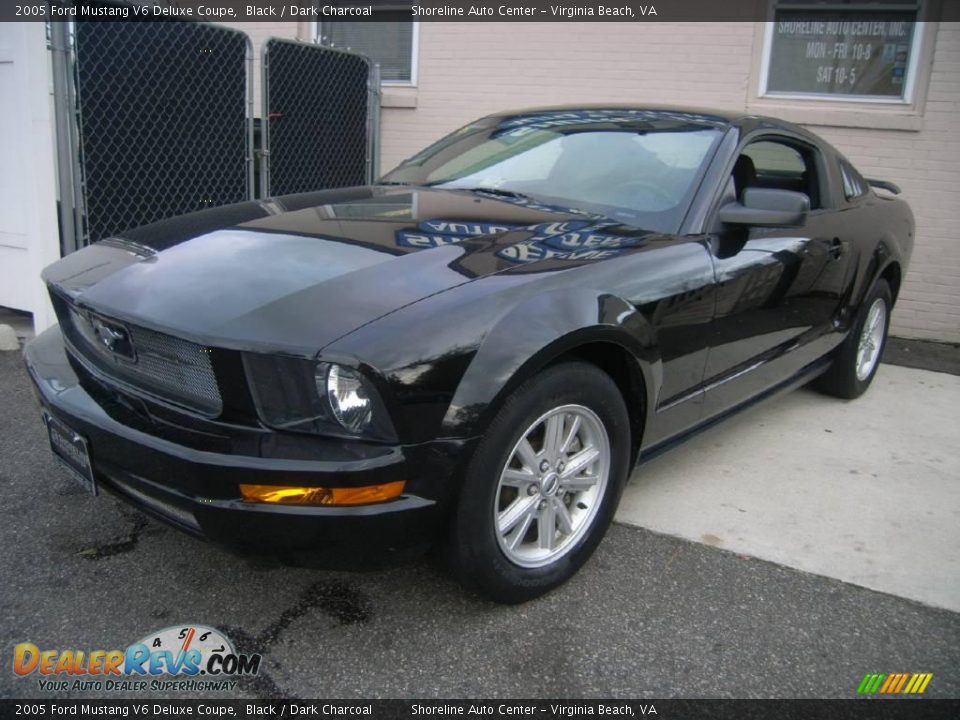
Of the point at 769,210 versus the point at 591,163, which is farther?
the point at 591,163

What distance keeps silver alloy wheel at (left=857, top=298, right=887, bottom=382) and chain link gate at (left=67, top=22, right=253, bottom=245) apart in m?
4.30

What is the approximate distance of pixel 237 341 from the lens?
6.73 feet

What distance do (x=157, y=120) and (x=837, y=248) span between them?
4.26 m

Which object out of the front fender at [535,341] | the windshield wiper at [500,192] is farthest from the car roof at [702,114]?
the front fender at [535,341]

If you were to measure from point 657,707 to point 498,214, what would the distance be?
171cm

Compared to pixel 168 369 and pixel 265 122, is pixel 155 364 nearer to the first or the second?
pixel 168 369

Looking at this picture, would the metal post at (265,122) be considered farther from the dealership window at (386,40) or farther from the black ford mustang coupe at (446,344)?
the black ford mustang coupe at (446,344)

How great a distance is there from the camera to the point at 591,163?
11.2 feet

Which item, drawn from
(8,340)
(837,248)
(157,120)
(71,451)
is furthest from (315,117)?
(71,451)

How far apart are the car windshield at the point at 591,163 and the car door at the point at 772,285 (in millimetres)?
212

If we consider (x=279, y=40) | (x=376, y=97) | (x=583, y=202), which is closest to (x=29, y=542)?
(x=583, y=202)
